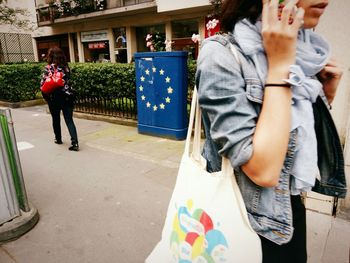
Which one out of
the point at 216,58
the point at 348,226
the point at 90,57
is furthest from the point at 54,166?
the point at 90,57

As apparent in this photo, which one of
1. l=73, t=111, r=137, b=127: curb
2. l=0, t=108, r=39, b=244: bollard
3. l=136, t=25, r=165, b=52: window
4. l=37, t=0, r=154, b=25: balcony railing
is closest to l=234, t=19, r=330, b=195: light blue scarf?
l=0, t=108, r=39, b=244: bollard

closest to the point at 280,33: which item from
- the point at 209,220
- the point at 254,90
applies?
the point at 254,90

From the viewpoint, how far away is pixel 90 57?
69.1ft

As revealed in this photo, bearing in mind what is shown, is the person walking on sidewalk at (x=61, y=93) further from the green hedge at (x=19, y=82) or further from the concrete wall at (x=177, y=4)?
the concrete wall at (x=177, y=4)

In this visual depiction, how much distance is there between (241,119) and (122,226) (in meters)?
2.55

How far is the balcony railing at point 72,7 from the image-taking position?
17.4m

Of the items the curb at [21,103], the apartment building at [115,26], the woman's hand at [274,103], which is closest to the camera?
the woman's hand at [274,103]

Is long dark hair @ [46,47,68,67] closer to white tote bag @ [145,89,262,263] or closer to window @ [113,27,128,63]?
white tote bag @ [145,89,262,263]

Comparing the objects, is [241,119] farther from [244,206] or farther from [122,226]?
[122,226]

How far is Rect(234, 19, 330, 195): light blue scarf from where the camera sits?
3.28 feet

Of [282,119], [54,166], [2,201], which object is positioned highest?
[282,119]

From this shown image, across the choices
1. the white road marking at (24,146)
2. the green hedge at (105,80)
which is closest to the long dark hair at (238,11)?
the white road marking at (24,146)

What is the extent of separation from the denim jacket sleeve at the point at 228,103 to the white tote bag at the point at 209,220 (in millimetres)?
103

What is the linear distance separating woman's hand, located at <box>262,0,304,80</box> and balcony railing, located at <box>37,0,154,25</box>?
1614 cm
